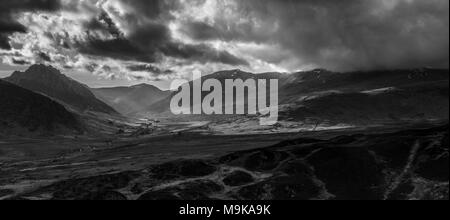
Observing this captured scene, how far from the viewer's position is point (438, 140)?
169500 millimetres

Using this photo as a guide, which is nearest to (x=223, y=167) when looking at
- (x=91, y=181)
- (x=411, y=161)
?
(x=91, y=181)

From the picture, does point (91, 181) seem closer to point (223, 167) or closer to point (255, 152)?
point (223, 167)

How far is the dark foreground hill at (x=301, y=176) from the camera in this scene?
456 ft

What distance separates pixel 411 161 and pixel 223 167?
204 ft

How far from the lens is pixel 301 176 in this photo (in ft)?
510

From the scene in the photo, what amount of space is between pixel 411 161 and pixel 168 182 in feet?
252

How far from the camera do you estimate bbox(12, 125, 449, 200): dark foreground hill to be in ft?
456
